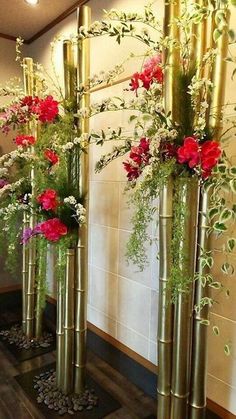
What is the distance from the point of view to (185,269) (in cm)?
116

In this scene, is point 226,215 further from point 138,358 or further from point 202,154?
point 138,358

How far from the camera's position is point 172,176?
1.16m

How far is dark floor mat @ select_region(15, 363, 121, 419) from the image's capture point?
1481 mm

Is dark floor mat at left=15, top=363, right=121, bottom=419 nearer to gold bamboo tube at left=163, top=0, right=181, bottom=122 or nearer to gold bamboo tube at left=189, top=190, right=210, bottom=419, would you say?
gold bamboo tube at left=189, top=190, right=210, bottom=419

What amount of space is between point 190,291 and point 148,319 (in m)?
0.68

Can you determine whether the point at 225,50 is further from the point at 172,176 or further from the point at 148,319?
the point at 148,319

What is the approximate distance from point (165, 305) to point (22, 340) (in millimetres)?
1323

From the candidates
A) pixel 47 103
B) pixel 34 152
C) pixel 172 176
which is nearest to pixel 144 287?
pixel 172 176

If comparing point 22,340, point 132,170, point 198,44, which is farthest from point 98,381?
point 198,44

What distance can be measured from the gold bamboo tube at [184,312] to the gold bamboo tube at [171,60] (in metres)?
0.29

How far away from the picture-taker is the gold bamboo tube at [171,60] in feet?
3.73

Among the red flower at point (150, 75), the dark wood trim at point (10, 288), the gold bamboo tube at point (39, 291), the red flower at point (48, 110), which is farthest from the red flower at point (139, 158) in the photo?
the dark wood trim at point (10, 288)

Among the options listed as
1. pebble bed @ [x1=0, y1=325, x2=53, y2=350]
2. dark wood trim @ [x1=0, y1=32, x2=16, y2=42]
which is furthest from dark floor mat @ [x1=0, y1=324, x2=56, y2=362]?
dark wood trim @ [x1=0, y1=32, x2=16, y2=42]

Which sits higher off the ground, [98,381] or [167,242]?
[167,242]
